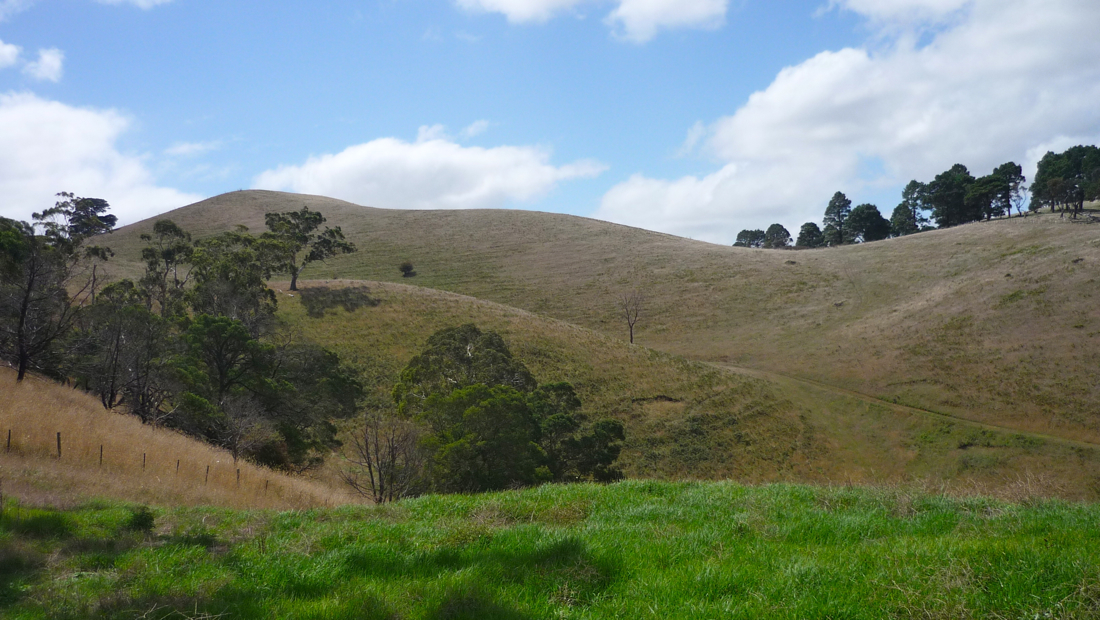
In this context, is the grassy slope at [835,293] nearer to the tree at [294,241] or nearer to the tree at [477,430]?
the tree at [294,241]

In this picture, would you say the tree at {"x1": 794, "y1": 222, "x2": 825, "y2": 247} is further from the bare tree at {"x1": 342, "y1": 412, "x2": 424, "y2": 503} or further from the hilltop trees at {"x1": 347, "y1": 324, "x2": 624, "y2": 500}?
the bare tree at {"x1": 342, "y1": 412, "x2": 424, "y2": 503}

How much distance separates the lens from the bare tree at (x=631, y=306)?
212 feet

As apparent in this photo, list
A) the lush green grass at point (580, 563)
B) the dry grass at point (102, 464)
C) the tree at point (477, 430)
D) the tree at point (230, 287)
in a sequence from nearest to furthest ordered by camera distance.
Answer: the lush green grass at point (580, 563) → the dry grass at point (102, 464) → the tree at point (477, 430) → the tree at point (230, 287)

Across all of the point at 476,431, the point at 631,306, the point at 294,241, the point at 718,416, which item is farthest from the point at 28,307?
the point at 631,306

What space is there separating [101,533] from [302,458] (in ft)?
75.2

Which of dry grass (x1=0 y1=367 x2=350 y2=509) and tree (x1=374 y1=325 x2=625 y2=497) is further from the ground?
dry grass (x1=0 y1=367 x2=350 y2=509)

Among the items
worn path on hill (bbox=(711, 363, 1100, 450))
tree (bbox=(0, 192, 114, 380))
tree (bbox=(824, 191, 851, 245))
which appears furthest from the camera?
tree (bbox=(824, 191, 851, 245))

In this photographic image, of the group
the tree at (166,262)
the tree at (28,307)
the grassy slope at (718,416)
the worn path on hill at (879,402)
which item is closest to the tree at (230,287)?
the tree at (166,262)

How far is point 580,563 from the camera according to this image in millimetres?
4957

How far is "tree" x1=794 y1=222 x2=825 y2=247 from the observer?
117 metres

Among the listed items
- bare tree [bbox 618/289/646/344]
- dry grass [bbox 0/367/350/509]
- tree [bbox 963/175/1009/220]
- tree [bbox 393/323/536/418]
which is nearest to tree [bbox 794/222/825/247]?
tree [bbox 963/175/1009/220]

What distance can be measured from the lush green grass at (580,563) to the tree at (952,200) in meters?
117

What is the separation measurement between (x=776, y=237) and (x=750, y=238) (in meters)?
9.69

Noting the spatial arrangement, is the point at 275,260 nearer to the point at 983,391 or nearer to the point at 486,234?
the point at 486,234
